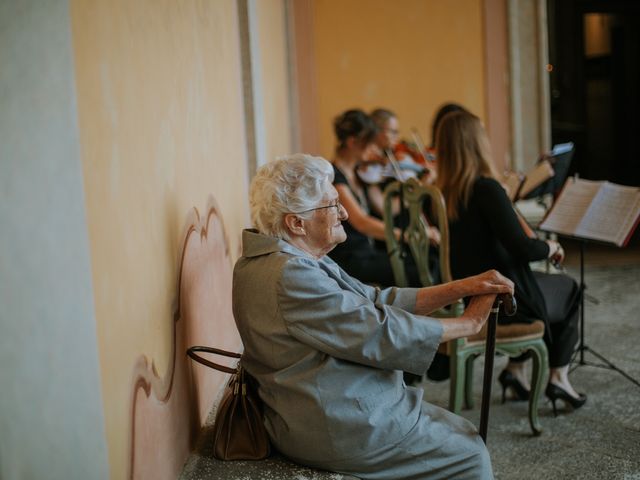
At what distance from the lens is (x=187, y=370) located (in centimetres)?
218

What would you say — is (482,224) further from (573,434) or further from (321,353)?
(321,353)

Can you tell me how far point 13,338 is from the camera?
1.29 meters

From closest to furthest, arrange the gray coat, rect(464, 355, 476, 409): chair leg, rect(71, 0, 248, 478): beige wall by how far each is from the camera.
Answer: rect(71, 0, 248, 478): beige wall
the gray coat
rect(464, 355, 476, 409): chair leg

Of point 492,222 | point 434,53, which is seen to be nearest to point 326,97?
point 434,53

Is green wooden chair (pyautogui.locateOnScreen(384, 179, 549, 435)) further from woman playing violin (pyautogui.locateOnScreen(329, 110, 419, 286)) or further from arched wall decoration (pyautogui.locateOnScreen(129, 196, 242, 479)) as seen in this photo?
woman playing violin (pyautogui.locateOnScreen(329, 110, 419, 286))

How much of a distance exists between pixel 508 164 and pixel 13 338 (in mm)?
6202

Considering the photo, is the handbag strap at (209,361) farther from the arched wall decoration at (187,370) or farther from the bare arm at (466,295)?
the bare arm at (466,295)

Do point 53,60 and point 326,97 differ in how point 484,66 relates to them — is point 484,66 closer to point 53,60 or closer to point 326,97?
point 326,97

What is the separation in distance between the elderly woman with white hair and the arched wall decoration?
0.66ft

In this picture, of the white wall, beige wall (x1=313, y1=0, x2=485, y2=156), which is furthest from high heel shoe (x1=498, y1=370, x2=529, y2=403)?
beige wall (x1=313, y1=0, x2=485, y2=156)

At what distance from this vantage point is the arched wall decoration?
5.68 feet

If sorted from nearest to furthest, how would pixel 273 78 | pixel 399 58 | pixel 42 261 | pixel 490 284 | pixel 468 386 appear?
1. pixel 42 261
2. pixel 490 284
3. pixel 468 386
4. pixel 273 78
5. pixel 399 58

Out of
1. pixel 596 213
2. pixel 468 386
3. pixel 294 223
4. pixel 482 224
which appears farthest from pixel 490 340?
pixel 596 213

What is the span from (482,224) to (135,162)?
1.81m
